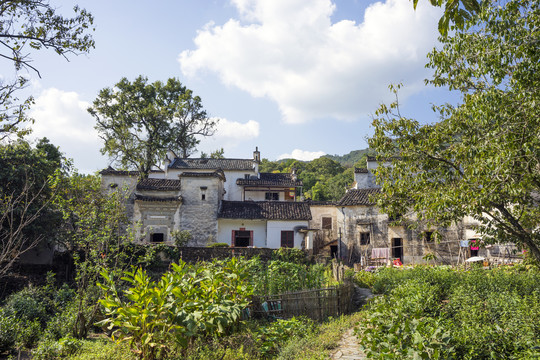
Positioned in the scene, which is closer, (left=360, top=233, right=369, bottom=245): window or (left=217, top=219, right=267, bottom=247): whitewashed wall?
(left=217, top=219, right=267, bottom=247): whitewashed wall

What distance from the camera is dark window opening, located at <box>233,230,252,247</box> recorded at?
24.3 m

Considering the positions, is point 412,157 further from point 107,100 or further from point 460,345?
point 107,100

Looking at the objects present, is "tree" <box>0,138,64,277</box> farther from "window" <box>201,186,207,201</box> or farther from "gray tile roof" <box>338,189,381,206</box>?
"gray tile roof" <box>338,189,381,206</box>

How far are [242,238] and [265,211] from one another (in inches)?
86.3

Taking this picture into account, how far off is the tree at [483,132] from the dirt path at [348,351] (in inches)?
116

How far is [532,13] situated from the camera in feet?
22.3

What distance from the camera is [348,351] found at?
21.8 feet

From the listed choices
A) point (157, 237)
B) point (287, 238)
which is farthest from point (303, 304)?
point (157, 237)

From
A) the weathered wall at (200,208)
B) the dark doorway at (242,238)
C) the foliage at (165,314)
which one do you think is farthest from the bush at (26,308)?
the dark doorway at (242,238)

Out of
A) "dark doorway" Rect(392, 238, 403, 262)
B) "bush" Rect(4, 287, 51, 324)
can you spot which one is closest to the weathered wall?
"dark doorway" Rect(392, 238, 403, 262)

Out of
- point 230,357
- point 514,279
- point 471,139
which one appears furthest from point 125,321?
point 514,279

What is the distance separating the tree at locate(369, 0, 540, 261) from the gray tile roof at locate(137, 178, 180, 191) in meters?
18.1

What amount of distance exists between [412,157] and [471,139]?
125 centimetres

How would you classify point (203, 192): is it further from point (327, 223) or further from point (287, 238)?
point (327, 223)
